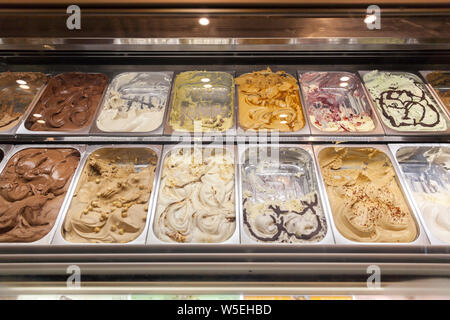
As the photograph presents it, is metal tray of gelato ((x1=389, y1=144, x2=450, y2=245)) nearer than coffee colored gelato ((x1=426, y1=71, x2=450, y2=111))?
Yes

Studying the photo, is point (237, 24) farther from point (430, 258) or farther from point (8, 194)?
point (8, 194)

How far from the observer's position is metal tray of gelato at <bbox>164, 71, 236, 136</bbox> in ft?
7.39

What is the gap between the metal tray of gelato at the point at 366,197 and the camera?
167 cm

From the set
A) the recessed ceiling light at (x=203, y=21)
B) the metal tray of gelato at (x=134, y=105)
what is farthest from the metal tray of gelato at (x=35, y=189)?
the recessed ceiling light at (x=203, y=21)

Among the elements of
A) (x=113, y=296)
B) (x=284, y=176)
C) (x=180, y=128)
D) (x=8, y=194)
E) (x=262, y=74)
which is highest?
(x=262, y=74)

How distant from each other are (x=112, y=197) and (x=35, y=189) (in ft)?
1.61

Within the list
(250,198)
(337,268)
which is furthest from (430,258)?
(250,198)

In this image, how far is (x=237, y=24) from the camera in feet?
6.12

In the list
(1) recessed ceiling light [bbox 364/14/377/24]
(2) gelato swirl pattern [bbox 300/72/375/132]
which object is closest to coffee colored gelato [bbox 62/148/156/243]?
(2) gelato swirl pattern [bbox 300/72/375/132]

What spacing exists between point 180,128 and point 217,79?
57 cm

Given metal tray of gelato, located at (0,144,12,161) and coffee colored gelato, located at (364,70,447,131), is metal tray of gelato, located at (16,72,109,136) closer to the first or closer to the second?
metal tray of gelato, located at (0,144,12,161)

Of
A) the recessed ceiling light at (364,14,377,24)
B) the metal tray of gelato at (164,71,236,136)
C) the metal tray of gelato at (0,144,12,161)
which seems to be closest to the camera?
the recessed ceiling light at (364,14,377,24)

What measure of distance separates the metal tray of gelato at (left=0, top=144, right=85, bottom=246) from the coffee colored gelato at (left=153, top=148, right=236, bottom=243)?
59cm

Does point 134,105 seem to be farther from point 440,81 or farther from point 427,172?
point 440,81
